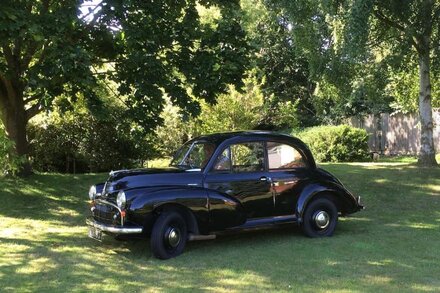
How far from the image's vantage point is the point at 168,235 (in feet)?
23.5

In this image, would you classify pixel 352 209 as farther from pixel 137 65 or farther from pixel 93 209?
pixel 137 65

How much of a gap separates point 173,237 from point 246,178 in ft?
4.82

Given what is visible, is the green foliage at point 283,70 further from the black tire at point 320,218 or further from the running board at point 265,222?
the running board at point 265,222

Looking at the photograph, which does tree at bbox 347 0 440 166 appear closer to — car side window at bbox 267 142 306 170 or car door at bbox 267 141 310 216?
car side window at bbox 267 142 306 170

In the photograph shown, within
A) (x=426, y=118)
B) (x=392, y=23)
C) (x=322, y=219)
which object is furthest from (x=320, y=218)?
(x=392, y=23)

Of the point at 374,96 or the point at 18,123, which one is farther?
the point at 374,96

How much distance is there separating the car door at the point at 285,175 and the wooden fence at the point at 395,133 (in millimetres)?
15312

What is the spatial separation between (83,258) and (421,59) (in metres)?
10.6

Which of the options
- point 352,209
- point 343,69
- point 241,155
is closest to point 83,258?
point 241,155

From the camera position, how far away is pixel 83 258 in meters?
7.34

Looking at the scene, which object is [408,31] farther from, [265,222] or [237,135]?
[265,222]

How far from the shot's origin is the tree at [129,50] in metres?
9.22

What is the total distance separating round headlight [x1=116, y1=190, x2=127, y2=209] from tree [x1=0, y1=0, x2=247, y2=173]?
2.92 metres

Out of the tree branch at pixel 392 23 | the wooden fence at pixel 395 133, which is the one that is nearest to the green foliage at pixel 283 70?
the wooden fence at pixel 395 133
